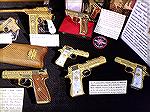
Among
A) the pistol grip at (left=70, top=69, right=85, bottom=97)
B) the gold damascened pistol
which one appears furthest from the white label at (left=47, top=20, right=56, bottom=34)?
the pistol grip at (left=70, top=69, right=85, bottom=97)

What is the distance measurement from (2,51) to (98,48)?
0.40 meters

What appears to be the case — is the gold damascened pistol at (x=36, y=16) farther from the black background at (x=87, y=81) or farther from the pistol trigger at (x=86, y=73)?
the pistol trigger at (x=86, y=73)

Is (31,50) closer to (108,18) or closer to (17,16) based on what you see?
(17,16)

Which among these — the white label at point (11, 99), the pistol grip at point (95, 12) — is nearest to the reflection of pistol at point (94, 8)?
the pistol grip at point (95, 12)

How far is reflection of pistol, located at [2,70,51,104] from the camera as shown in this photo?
121 cm

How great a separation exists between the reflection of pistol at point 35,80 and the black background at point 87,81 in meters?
0.03

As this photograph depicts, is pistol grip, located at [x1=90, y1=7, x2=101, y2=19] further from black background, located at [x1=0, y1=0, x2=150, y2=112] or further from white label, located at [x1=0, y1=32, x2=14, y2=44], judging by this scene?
white label, located at [x1=0, y1=32, x2=14, y2=44]

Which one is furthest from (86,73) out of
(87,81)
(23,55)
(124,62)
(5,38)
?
(5,38)

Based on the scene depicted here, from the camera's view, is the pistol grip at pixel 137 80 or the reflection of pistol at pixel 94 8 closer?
the pistol grip at pixel 137 80

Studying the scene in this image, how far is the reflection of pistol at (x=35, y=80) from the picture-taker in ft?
3.99

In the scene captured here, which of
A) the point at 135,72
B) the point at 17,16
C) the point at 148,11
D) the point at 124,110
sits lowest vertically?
the point at 124,110

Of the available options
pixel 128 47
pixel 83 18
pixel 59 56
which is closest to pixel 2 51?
pixel 59 56

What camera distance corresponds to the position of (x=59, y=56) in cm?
132

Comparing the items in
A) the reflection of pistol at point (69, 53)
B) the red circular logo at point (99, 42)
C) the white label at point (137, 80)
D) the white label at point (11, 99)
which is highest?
the red circular logo at point (99, 42)
